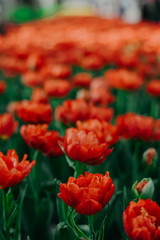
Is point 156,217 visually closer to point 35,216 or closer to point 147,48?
point 35,216

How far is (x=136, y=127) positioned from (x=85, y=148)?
313 millimetres

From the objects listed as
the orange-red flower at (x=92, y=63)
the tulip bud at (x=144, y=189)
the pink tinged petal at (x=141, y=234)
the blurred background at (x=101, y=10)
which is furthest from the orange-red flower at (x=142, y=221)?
the blurred background at (x=101, y=10)

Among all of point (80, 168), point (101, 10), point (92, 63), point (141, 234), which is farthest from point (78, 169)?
point (101, 10)

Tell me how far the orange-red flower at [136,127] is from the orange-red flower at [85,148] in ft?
0.85

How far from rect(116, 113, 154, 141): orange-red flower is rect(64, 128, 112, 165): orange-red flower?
0.26 m

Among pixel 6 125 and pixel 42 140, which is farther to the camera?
pixel 6 125

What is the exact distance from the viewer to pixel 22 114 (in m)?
0.88

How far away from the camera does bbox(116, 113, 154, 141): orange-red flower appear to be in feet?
2.71

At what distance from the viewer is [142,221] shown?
1.38 feet

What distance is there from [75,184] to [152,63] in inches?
73.6

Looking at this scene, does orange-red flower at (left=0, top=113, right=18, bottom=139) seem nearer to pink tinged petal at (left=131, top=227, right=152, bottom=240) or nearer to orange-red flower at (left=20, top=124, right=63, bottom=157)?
orange-red flower at (left=20, top=124, right=63, bottom=157)

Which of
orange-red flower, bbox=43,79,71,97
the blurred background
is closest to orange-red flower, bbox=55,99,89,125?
orange-red flower, bbox=43,79,71,97

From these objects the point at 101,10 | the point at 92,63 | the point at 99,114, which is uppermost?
the point at 99,114

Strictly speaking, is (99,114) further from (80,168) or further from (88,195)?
(88,195)
